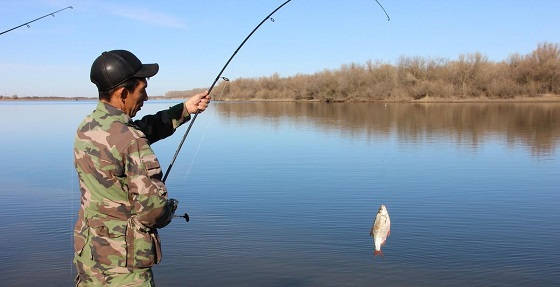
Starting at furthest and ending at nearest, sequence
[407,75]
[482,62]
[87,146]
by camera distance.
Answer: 1. [407,75]
2. [482,62]
3. [87,146]

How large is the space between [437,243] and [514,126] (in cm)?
2198

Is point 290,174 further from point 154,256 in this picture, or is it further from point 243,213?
point 154,256

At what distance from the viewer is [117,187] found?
2635mm

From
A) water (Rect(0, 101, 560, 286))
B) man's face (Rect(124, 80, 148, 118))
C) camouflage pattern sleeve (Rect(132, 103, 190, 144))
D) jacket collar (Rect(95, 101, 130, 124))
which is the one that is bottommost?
water (Rect(0, 101, 560, 286))

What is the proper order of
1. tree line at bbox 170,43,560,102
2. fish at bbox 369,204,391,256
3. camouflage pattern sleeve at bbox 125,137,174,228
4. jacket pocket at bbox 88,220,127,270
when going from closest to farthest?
camouflage pattern sleeve at bbox 125,137,174,228, jacket pocket at bbox 88,220,127,270, fish at bbox 369,204,391,256, tree line at bbox 170,43,560,102

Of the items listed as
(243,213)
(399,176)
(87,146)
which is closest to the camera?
(87,146)

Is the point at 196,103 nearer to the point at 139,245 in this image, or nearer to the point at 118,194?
the point at 118,194

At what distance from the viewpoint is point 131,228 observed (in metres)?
2.64

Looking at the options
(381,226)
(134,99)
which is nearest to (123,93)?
(134,99)

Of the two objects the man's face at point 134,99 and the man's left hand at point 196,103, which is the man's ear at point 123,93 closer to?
the man's face at point 134,99

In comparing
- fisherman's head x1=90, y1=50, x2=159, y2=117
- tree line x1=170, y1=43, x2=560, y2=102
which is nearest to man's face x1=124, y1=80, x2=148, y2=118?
fisherman's head x1=90, y1=50, x2=159, y2=117

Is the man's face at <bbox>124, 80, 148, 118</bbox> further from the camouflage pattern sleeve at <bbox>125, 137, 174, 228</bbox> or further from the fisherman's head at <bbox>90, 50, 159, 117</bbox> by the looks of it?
the camouflage pattern sleeve at <bbox>125, 137, 174, 228</bbox>

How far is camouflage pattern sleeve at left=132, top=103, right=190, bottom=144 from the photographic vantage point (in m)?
3.28

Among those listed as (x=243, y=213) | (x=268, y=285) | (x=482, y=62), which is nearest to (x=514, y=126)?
(x=243, y=213)
